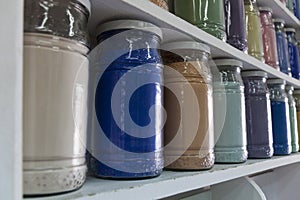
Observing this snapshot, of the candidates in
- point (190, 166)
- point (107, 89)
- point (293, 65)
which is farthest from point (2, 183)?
point (293, 65)

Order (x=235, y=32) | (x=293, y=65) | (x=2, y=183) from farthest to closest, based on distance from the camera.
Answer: (x=293, y=65)
(x=235, y=32)
(x=2, y=183)

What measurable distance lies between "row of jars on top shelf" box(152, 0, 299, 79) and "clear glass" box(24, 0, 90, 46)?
0.24 m

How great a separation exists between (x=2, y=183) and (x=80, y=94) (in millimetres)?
120

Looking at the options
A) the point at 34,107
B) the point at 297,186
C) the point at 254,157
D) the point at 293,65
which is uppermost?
the point at 293,65

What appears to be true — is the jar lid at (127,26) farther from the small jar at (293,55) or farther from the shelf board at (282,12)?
the small jar at (293,55)

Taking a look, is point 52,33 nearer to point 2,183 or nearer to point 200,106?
point 2,183

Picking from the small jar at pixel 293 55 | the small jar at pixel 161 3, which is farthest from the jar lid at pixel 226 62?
the small jar at pixel 293 55

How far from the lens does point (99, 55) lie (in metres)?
0.45

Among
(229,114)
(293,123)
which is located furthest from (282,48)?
(229,114)

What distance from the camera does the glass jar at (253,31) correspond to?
771 mm

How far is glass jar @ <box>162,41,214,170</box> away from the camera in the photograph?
516 mm

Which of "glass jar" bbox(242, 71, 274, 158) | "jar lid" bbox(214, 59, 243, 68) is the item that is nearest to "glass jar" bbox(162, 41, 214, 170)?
"jar lid" bbox(214, 59, 243, 68)

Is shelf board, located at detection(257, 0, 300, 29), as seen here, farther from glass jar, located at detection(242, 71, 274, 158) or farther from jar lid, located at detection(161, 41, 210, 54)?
jar lid, located at detection(161, 41, 210, 54)

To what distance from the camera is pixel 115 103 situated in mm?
418
